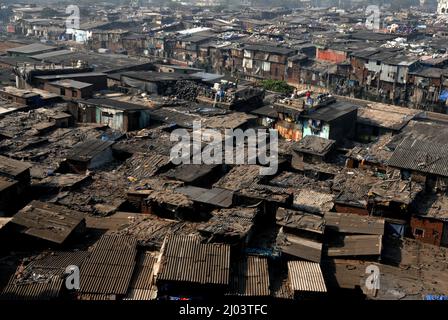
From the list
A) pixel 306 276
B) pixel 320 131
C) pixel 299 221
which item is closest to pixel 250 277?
pixel 306 276

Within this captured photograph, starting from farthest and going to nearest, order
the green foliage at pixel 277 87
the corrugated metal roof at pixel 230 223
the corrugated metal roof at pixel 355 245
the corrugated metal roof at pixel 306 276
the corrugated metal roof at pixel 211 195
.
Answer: the green foliage at pixel 277 87, the corrugated metal roof at pixel 211 195, the corrugated metal roof at pixel 355 245, the corrugated metal roof at pixel 230 223, the corrugated metal roof at pixel 306 276

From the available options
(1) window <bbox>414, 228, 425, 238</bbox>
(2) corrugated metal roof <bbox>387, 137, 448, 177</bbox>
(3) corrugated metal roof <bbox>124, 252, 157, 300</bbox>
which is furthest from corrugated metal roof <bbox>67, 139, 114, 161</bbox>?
(1) window <bbox>414, 228, 425, 238</bbox>

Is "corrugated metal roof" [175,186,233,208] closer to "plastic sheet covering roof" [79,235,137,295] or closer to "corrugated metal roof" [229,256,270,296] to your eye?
"corrugated metal roof" [229,256,270,296]

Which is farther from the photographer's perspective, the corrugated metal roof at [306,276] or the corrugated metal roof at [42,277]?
the corrugated metal roof at [306,276]

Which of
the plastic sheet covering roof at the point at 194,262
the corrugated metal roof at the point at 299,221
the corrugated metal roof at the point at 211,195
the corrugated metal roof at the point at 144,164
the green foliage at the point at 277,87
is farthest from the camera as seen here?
the green foliage at the point at 277,87

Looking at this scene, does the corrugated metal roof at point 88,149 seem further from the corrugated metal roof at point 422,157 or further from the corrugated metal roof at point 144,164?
the corrugated metal roof at point 422,157

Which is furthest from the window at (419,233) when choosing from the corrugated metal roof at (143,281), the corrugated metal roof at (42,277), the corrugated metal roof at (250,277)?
the corrugated metal roof at (42,277)

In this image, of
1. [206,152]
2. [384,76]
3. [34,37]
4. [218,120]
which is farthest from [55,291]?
[34,37]
